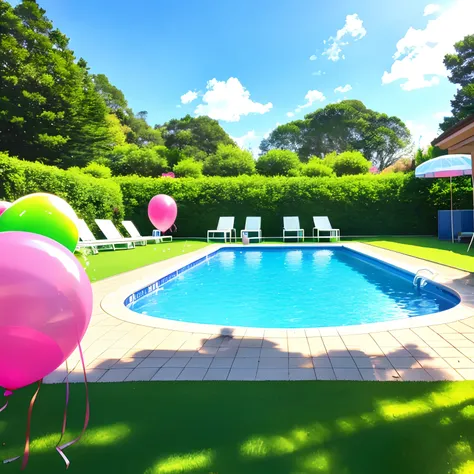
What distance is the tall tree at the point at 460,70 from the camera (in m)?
31.0

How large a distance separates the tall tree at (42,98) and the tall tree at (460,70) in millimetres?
Answer: 28472

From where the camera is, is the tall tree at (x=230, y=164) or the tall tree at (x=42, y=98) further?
the tall tree at (x=230, y=164)

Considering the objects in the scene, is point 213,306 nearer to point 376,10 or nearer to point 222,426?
point 222,426

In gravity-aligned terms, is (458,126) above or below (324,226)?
above

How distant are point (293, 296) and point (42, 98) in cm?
2430

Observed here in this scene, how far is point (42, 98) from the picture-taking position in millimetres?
24219

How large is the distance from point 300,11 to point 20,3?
23135 mm

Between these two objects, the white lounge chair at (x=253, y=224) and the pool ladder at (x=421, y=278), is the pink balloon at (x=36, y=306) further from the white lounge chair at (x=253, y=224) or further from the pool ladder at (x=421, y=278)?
the white lounge chair at (x=253, y=224)

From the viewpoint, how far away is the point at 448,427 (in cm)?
205

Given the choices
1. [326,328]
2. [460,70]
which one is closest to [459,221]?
[326,328]

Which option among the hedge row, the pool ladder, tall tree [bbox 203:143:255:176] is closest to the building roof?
the pool ladder

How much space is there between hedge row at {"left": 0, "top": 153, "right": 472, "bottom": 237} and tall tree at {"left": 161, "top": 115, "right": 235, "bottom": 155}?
119 feet

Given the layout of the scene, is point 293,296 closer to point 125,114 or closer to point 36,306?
point 36,306

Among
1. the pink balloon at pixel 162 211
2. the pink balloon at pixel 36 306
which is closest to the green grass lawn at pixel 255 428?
the pink balloon at pixel 36 306
